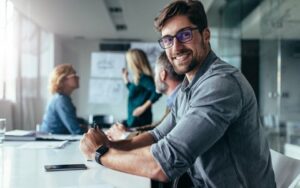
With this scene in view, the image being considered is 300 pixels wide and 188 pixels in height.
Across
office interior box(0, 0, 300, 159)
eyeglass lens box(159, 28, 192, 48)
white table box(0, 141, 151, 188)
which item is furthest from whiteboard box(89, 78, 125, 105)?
eyeglass lens box(159, 28, 192, 48)

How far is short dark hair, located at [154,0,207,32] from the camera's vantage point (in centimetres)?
123

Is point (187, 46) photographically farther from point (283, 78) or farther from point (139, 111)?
point (283, 78)

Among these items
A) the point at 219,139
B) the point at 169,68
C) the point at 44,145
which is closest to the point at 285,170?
the point at 219,139

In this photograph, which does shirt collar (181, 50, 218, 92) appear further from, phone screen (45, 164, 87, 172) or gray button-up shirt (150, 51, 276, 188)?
phone screen (45, 164, 87, 172)

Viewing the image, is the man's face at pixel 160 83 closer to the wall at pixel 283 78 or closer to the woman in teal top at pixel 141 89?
the woman in teal top at pixel 141 89

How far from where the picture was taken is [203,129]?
3.23 feet

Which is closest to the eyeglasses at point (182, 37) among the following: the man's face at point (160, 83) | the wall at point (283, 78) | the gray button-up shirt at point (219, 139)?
the gray button-up shirt at point (219, 139)

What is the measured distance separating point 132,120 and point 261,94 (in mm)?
3310

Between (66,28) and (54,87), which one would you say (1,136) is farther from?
(66,28)

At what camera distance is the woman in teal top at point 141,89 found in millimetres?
3271

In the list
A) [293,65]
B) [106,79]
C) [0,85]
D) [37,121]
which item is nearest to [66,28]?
[106,79]

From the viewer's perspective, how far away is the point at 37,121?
19.1ft

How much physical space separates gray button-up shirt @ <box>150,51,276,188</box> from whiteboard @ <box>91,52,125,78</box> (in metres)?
5.01

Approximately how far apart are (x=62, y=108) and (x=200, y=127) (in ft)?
6.46
